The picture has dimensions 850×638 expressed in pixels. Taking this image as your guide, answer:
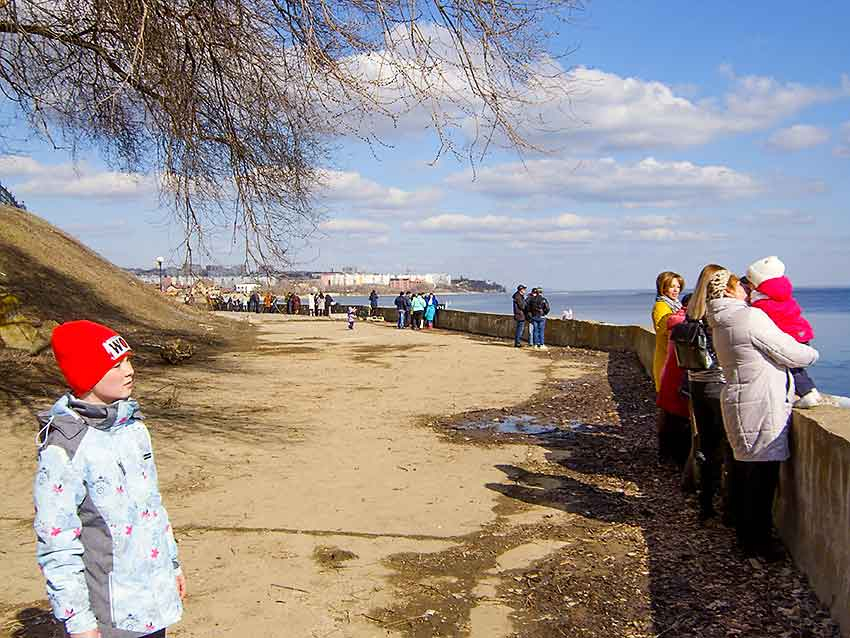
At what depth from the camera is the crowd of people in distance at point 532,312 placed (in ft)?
69.3

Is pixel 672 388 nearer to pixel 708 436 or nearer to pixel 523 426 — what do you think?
pixel 708 436

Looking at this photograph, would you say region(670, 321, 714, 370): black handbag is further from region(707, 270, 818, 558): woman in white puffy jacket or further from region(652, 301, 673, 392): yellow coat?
region(652, 301, 673, 392): yellow coat

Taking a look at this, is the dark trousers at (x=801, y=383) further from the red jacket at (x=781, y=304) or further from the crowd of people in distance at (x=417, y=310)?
the crowd of people in distance at (x=417, y=310)

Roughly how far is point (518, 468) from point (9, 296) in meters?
11.3

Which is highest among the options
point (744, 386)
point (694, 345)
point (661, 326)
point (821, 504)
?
point (661, 326)

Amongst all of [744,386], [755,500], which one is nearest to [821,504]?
[755,500]

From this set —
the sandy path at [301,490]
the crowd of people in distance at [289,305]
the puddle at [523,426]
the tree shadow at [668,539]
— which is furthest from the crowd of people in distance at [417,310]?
the tree shadow at [668,539]

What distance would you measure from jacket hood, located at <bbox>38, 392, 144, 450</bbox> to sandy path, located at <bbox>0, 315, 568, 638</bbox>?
1.79m

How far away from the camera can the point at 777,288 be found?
18.7 feet

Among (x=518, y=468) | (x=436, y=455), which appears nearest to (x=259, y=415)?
(x=436, y=455)

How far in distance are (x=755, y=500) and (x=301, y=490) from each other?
3.65 meters

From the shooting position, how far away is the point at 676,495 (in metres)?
6.33

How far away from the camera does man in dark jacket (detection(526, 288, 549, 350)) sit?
69.1ft

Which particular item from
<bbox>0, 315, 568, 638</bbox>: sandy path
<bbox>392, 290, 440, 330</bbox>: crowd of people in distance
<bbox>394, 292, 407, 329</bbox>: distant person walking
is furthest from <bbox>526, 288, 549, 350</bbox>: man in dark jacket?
<bbox>394, 292, 407, 329</bbox>: distant person walking
